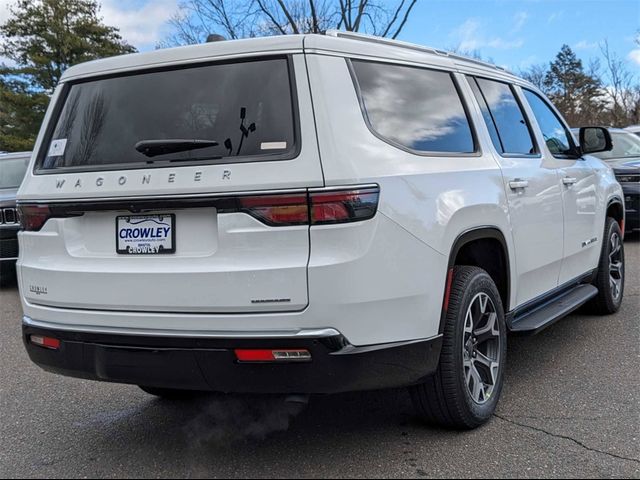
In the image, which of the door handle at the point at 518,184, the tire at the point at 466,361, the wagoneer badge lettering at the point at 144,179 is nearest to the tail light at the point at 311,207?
the wagoneer badge lettering at the point at 144,179

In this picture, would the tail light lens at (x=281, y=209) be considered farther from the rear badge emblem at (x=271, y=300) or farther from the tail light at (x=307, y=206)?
the rear badge emblem at (x=271, y=300)

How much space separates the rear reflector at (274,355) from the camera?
8.29 feet

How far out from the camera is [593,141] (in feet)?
17.0

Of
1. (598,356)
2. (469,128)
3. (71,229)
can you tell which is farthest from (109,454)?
(598,356)

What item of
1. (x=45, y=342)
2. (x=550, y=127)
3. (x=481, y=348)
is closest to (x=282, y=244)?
(x=45, y=342)

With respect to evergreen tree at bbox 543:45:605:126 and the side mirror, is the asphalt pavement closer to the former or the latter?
the side mirror

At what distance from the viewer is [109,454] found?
3129 mm

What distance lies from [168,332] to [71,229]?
29.1 inches

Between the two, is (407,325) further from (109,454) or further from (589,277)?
(589,277)

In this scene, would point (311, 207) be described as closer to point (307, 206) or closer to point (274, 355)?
point (307, 206)

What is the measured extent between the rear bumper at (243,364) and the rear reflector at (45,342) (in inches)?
3.5

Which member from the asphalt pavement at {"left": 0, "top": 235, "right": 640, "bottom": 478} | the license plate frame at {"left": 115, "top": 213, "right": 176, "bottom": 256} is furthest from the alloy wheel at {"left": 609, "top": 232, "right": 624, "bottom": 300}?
the license plate frame at {"left": 115, "top": 213, "right": 176, "bottom": 256}

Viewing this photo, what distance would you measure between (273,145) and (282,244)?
43 cm

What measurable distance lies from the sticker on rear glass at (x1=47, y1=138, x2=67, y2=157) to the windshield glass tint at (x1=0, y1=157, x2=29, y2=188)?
6134 millimetres
